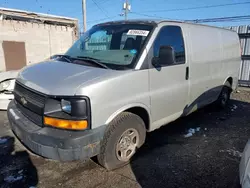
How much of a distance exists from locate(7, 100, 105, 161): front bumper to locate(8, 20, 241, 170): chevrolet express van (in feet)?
0.04

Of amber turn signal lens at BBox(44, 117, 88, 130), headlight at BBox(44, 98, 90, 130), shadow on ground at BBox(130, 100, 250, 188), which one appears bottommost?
shadow on ground at BBox(130, 100, 250, 188)

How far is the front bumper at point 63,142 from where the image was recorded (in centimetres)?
239

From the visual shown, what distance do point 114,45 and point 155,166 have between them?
2.03 m

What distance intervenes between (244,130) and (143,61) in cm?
318

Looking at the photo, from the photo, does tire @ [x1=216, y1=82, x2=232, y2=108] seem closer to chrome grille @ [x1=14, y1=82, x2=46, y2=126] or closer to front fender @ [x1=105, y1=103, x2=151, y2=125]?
front fender @ [x1=105, y1=103, x2=151, y2=125]

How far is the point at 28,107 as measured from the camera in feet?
9.39

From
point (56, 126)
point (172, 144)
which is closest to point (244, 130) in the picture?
point (172, 144)

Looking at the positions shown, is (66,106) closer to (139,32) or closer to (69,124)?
(69,124)

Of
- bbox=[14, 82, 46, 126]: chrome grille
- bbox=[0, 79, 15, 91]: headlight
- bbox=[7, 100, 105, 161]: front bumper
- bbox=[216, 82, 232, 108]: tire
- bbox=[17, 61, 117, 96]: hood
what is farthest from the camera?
bbox=[216, 82, 232, 108]: tire

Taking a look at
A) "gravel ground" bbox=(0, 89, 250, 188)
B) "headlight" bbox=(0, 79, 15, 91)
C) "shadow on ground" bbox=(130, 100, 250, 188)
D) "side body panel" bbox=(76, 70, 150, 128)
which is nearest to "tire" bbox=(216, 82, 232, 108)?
"shadow on ground" bbox=(130, 100, 250, 188)

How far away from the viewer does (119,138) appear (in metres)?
2.93

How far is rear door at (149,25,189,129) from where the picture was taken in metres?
3.30

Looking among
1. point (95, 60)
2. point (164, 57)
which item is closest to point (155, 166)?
point (164, 57)

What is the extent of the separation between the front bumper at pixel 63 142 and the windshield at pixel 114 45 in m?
1.02
